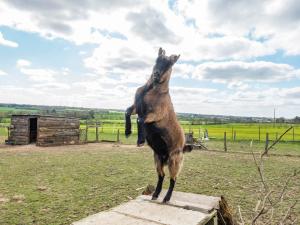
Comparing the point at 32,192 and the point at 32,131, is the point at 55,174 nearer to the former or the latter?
the point at 32,192

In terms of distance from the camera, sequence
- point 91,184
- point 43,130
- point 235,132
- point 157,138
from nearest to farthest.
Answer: point 157,138, point 91,184, point 43,130, point 235,132

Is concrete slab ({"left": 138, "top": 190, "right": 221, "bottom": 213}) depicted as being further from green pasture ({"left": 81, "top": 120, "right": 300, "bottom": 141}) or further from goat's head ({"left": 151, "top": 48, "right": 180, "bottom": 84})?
green pasture ({"left": 81, "top": 120, "right": 300, "bottom": 141})

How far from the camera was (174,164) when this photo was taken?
3.90 metres

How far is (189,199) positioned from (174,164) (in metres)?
1.24

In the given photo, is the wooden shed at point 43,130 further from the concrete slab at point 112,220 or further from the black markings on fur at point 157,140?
the concrete slab at point 112,220

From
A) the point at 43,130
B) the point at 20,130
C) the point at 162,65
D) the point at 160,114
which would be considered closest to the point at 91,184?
the point at 160,114

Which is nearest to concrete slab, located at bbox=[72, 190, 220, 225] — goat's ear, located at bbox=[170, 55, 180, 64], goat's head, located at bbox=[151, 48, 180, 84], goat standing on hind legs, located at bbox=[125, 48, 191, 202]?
goat standing on hind legs, located at bbox=[125, 48, 191, 202]

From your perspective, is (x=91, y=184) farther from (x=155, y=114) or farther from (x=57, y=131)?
(x=57, y=131)

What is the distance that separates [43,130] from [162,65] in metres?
23.5

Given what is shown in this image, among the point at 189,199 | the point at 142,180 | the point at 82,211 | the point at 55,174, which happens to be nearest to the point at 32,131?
the point at 55,174

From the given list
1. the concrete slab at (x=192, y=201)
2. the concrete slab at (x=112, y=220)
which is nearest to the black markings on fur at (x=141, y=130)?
the concrete slab at (x=112, y=220)

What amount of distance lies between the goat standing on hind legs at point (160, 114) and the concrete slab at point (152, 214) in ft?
1.43

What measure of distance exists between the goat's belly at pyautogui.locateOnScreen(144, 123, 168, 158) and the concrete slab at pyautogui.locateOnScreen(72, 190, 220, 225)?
676 millimetres

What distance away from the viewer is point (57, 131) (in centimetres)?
2639
